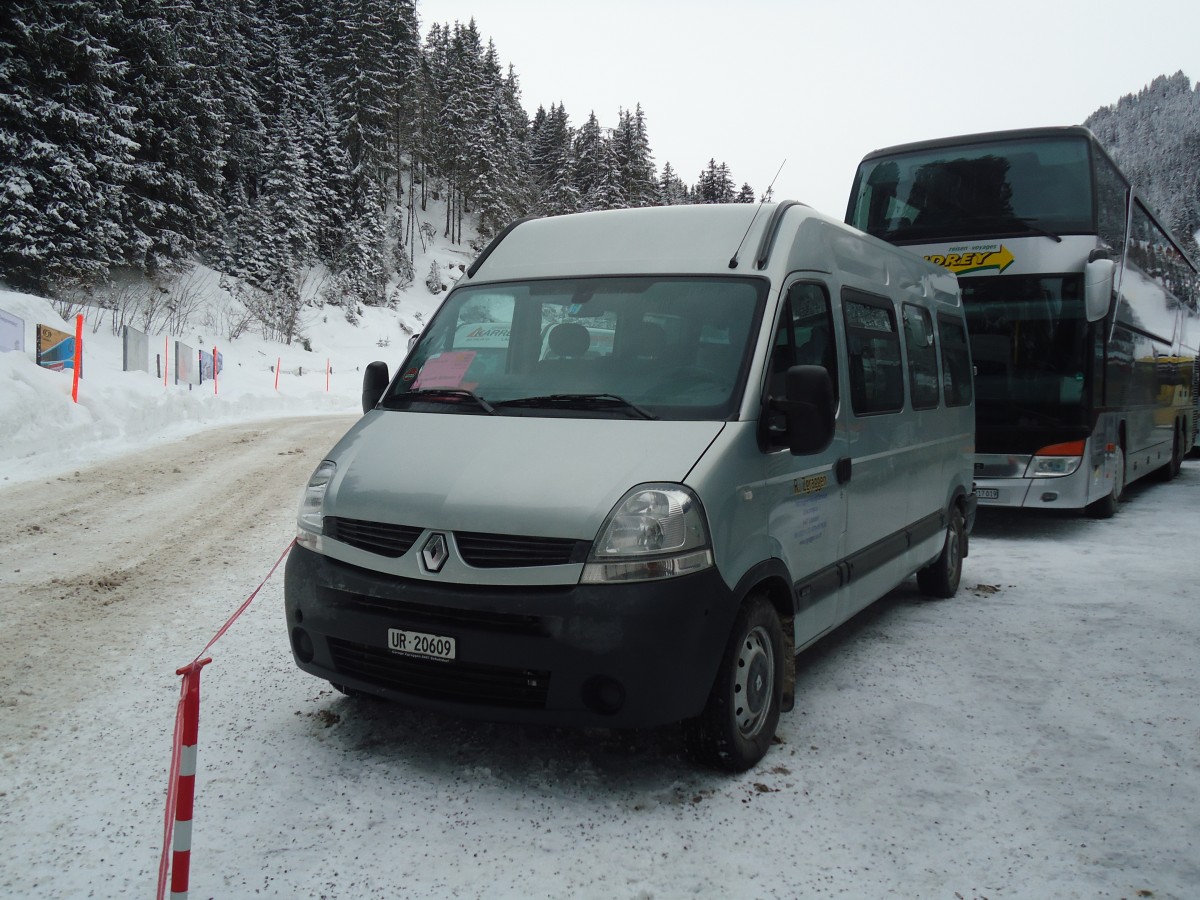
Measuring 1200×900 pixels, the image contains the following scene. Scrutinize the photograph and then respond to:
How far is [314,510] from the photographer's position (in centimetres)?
407

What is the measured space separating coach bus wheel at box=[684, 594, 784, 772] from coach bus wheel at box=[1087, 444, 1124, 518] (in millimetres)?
9223

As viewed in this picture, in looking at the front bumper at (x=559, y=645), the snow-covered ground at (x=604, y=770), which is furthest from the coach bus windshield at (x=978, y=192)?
the front bumper at (x=559, y=645)

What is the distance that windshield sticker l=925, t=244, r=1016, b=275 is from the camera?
10.4m

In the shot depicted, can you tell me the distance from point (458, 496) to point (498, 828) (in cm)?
122

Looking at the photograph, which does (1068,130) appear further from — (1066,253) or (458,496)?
(458,496)

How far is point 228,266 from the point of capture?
4556 centimetres

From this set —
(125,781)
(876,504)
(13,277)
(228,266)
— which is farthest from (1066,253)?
(228,266)

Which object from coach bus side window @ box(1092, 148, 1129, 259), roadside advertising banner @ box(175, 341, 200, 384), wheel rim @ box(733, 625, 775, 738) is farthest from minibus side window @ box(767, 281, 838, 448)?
roadside advertising banner @ box(175, 341, 200, 384)

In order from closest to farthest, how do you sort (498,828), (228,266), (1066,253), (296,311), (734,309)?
(498,828) → (734,309) → (1066,253) → (296,311) → (228,266)

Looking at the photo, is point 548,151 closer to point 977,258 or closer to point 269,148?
point 269,148

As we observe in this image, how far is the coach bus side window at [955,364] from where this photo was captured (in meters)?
7.30

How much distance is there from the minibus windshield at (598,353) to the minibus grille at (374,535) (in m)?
0.76

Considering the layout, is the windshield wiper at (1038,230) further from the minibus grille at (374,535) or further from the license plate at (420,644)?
the license plate at (420,644)

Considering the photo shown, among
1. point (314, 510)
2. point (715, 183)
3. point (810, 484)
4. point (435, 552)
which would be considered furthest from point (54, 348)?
point (715, 183)
